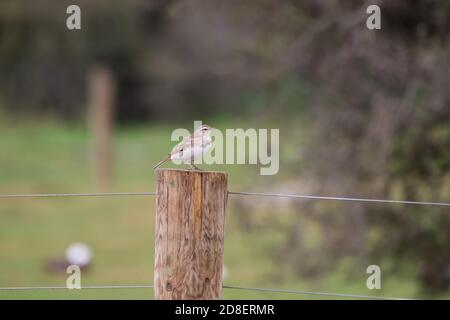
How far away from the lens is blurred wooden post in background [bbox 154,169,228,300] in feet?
19.6

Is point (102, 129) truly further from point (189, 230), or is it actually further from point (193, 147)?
point (189, 230)

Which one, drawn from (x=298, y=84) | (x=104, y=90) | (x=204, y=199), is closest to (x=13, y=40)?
(x=104, y=90)

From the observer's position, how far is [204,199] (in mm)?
5973

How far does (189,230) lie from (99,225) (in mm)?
15079

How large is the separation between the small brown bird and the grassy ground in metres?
6.15

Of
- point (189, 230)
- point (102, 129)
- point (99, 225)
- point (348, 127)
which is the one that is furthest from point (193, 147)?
point (102, 129)

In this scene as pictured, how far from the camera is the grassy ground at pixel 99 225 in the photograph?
1373 cm

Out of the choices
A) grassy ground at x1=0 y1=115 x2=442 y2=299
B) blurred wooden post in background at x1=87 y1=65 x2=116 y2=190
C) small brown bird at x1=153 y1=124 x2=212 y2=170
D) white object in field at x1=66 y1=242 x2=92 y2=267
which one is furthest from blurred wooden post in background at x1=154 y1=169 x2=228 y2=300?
blurred wooden post in background at x1=87 y1=65 x2=116 y2=190

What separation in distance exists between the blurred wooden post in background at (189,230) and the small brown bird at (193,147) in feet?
2.49

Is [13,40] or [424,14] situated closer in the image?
[424,14]

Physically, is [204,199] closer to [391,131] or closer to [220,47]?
[391,131]

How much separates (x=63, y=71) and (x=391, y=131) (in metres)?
21.7

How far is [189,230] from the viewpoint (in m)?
5.96

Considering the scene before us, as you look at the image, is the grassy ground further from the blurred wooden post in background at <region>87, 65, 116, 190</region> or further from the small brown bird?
the small brown bird
